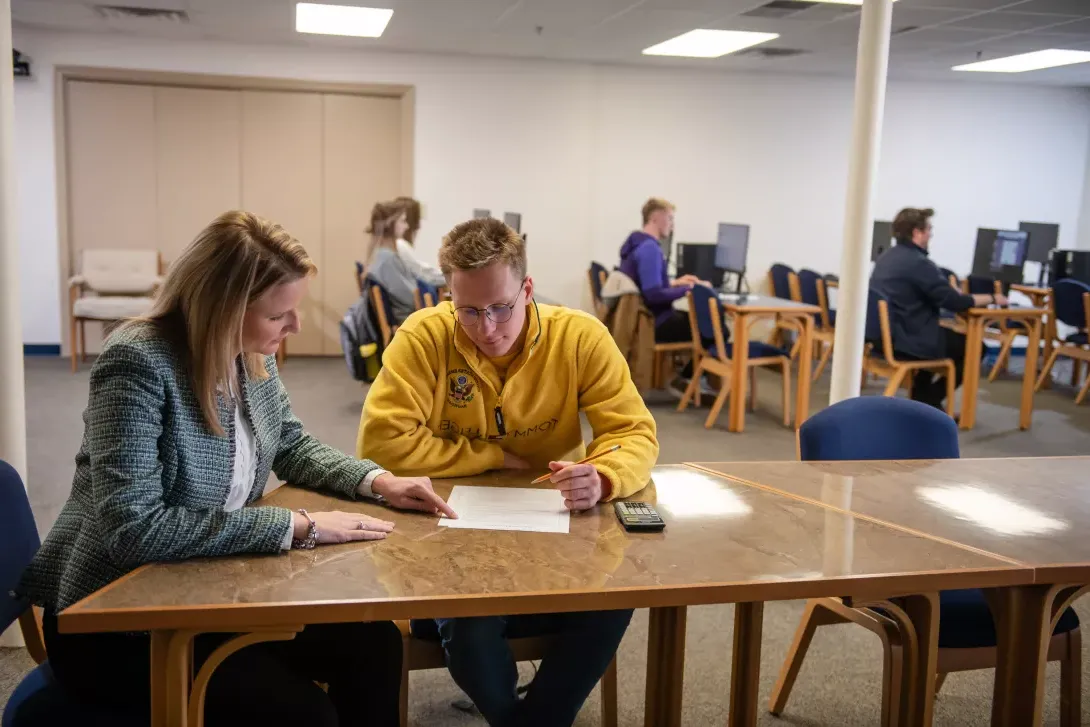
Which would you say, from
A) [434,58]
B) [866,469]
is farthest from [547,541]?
[434,58]

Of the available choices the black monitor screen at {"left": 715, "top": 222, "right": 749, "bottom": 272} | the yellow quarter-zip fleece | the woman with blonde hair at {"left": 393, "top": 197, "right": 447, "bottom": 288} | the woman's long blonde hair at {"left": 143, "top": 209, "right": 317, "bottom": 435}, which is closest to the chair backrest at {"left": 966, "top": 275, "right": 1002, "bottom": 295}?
the black monitor screen at {"left": 715, "top": 222, "right": 749, "bottom": 272}

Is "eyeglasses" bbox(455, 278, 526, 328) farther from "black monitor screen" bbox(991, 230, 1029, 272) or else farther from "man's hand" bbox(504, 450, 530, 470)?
"black monitor screen" bbox(991, 230, 1029, 272)

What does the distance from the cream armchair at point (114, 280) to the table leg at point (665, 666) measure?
19.8 ft

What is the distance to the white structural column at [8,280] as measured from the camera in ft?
8.25

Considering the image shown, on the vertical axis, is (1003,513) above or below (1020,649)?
above

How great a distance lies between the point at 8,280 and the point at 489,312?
1382 millimetres

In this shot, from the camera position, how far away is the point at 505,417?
2.08 meters

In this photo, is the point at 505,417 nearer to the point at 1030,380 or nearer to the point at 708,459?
the point at 708,459

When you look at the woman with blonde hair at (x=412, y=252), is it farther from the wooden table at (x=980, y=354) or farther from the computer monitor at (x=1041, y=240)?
the computer monitor at (x=1041, y=240)

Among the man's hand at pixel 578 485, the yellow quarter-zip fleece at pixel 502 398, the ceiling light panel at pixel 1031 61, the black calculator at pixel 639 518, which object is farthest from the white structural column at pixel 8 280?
the ceiling light panel at pixel 1031 61

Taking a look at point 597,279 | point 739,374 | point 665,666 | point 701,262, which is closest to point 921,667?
point 665,666

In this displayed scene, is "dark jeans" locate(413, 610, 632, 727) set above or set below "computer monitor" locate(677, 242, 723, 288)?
below

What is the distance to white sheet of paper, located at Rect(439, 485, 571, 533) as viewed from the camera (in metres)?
1.72

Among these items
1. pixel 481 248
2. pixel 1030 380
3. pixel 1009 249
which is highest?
pixel 481 248
